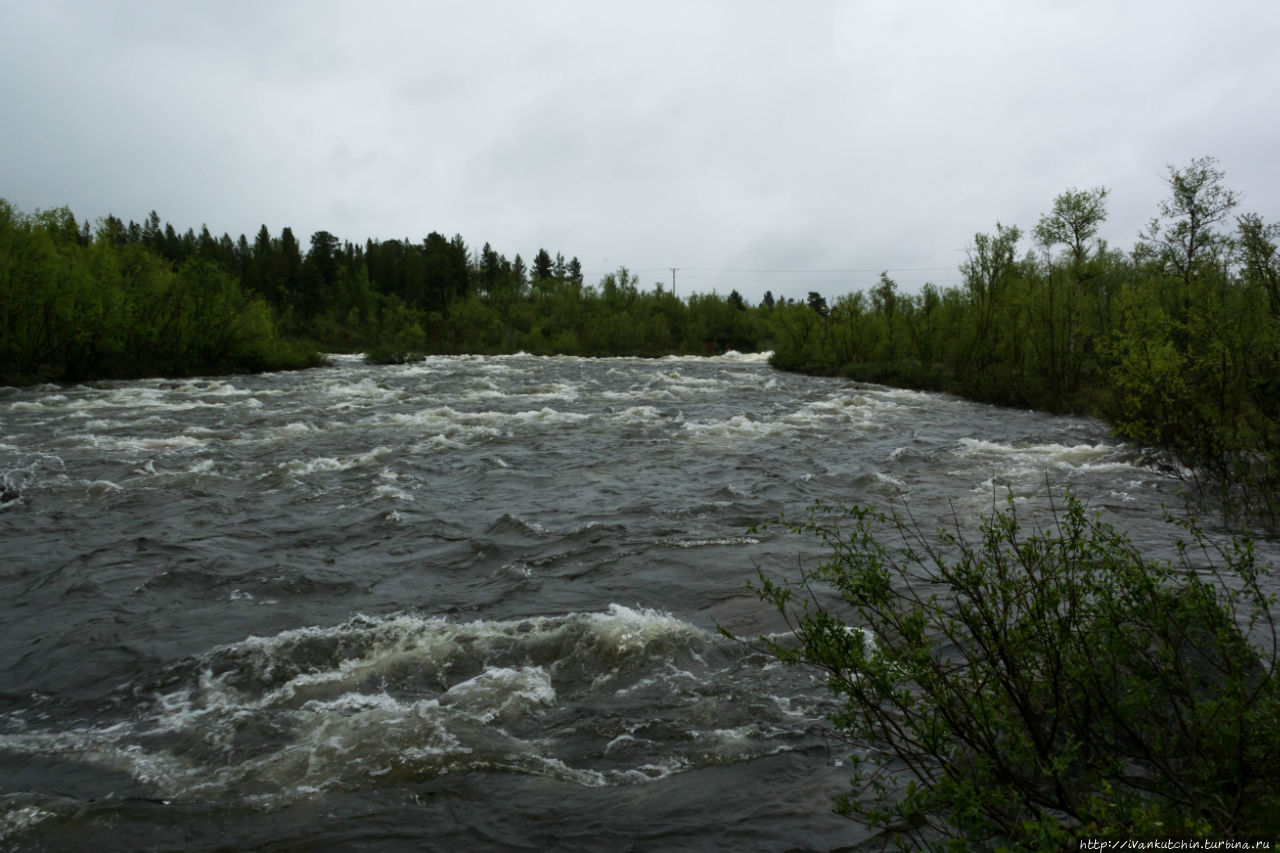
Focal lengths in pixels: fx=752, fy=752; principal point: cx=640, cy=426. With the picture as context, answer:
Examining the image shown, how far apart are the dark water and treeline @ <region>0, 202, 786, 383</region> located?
1532cm

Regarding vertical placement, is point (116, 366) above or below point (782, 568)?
above

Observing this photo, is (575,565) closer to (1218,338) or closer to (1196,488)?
(1196,488)

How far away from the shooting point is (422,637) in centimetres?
683

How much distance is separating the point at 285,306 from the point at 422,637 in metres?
96.1

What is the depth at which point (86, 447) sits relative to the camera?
1593 centimetres

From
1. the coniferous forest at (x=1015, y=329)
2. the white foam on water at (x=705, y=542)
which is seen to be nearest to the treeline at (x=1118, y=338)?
the coniferous forest at (x=1015, y=329)

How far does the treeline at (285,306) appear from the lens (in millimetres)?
29250

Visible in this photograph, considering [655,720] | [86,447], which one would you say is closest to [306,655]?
[655,720]

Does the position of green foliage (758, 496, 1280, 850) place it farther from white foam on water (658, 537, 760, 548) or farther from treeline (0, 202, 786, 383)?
treeline (0, 202, 786, 383)

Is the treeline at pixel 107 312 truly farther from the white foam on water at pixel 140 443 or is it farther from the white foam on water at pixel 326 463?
the white foam on water at pixel 326 463

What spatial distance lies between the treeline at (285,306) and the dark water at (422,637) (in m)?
15.3

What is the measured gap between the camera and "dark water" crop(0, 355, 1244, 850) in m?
4.41

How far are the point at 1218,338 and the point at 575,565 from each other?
11239mm

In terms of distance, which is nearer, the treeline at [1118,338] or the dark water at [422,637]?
the dark water at [422,637]
